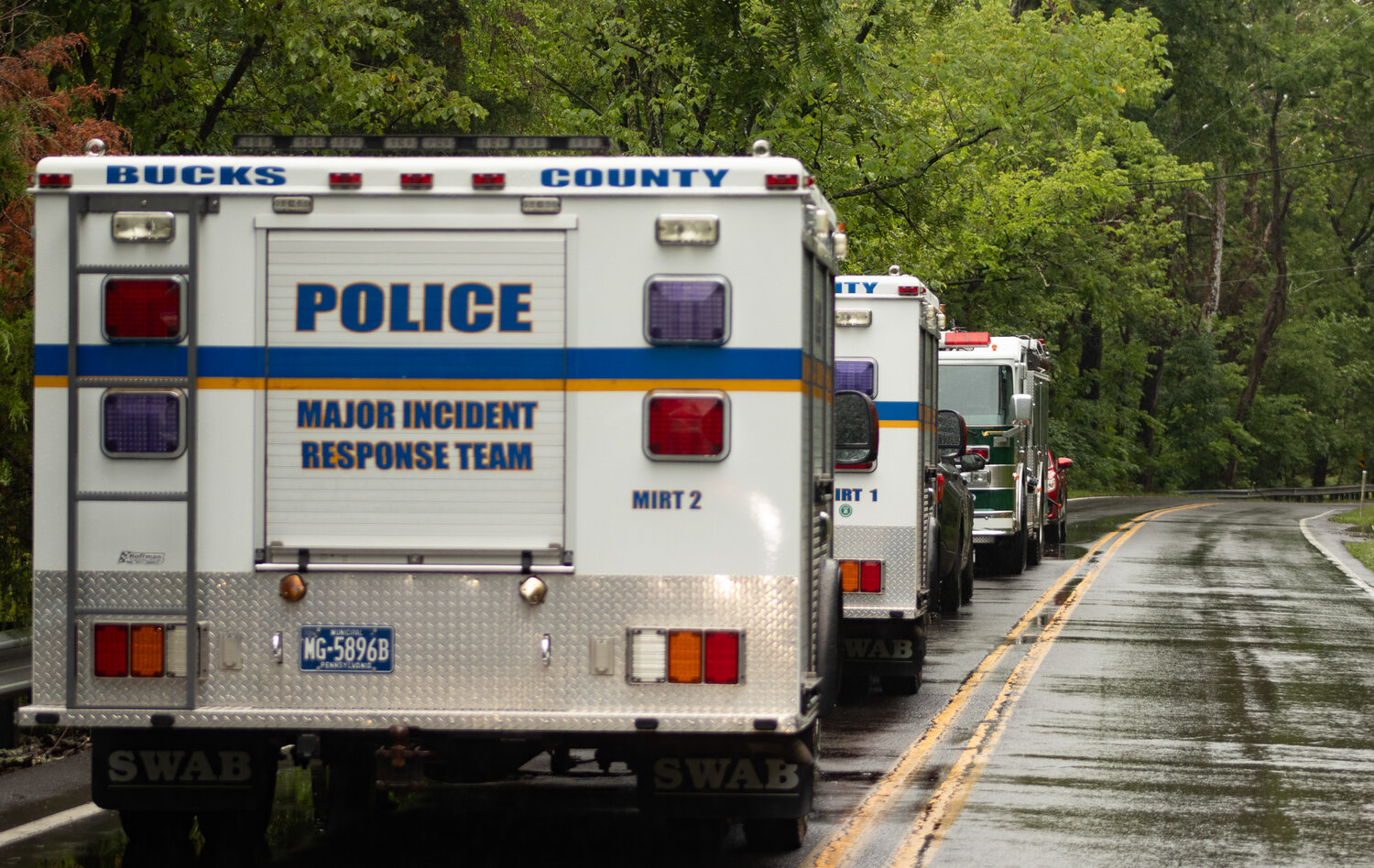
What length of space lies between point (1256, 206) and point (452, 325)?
72.0 metres

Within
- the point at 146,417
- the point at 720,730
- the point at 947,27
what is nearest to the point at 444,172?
the point at 146,417

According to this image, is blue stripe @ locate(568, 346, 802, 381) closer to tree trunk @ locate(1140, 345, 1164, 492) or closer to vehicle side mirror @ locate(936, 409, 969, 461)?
vehicle side mirror @ locate(936, 409, 969, 461)

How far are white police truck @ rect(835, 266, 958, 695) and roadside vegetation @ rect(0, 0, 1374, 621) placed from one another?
11.5 ft

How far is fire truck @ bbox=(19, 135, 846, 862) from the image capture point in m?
6.54

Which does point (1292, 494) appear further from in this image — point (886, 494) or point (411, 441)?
point (411, 441)

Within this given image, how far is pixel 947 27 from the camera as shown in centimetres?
3581

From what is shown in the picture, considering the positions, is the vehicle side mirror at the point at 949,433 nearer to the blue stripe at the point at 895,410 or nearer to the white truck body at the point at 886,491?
the white truck body at the point at 886,491

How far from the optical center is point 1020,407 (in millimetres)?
23266

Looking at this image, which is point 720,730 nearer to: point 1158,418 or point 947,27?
point 947,27

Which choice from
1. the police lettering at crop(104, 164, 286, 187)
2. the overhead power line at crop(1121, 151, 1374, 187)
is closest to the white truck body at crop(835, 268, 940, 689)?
the police lettering at crop(104, 164, 286, 187)

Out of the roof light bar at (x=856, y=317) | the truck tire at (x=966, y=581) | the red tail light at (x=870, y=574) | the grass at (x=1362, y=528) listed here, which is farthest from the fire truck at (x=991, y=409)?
the red tail light at (x=870, y=574)

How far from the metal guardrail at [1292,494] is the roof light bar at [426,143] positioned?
61.2 metres

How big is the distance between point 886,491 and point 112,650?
6.95 meters

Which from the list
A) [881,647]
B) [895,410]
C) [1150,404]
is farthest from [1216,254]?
[881,647]
